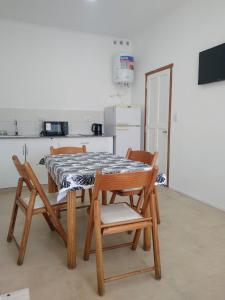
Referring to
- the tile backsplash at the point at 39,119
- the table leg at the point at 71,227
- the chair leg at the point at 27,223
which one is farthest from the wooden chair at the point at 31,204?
the tile backsplash at the point at 39,119

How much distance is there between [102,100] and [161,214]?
2.86m

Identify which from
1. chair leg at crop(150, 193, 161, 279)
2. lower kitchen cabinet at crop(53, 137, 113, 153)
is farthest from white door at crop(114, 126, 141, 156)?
chair leg at crop(150, 193, 161, 279)

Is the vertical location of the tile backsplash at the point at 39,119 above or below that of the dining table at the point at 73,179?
above

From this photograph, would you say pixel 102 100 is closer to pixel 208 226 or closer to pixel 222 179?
pixel 222 179

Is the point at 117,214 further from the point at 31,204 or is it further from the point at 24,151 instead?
the point at 24,151

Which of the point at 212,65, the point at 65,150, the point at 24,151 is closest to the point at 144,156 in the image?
the point at 65,150

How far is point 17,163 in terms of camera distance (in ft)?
6.63

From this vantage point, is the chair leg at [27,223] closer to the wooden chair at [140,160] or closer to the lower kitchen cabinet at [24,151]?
the wooden chair at [140,160]

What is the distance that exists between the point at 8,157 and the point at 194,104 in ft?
9.60

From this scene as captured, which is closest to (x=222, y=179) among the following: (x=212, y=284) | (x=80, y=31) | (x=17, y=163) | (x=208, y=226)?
(x=208, y=226)

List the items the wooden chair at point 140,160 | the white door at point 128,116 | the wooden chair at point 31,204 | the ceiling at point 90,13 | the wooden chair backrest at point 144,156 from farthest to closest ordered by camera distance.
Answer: the white door at point 128,116 < the ceiling at point 90,13 < the wooden chair backrest at point 144,156 < the wooden chair at point 140,160 < the wooden chair at point 31,204

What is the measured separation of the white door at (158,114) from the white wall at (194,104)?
0.22 meters

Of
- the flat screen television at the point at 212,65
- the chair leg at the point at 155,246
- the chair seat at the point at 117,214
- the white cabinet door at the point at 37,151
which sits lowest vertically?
the chair leg at the point at 155,246

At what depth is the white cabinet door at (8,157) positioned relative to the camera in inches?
152
